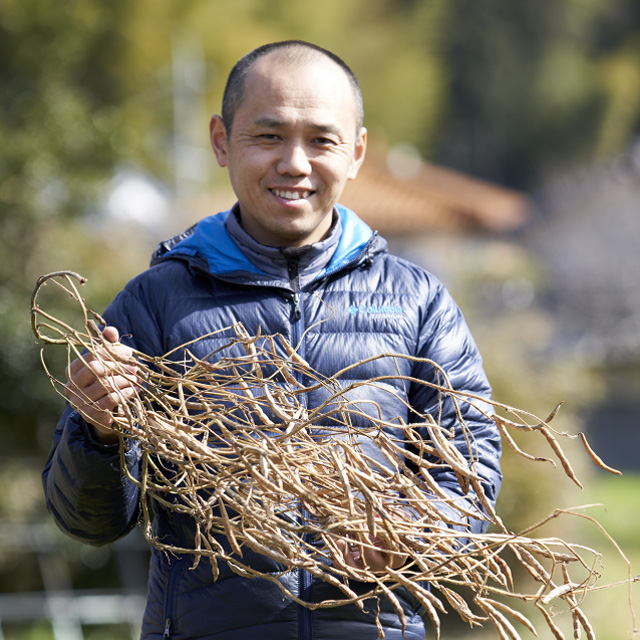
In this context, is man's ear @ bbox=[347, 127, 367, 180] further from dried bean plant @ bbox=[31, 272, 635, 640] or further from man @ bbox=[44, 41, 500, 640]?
dried bean plant @ bbox=[31, 272, 635, 640]

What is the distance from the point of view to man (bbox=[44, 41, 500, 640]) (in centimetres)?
170

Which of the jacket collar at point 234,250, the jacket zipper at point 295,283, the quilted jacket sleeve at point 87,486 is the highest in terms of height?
the jacket collar at point 234,250

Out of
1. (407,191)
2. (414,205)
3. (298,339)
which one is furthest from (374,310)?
(407,191)

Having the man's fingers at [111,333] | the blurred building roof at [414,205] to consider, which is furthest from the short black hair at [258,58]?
the blurred building roof at [414,205]

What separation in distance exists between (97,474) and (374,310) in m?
0.58

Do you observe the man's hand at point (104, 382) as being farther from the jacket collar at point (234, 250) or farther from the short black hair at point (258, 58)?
the short black hair at point (258, 58)

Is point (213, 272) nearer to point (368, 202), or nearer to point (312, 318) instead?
point (312, 318)

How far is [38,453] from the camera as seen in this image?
6.04 metres

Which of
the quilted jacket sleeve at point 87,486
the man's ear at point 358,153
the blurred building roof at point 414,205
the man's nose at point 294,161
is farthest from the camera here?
the blurred building roof at point 414,205

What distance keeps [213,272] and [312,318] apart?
0.20 metres

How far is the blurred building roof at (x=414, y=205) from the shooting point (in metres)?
22.1

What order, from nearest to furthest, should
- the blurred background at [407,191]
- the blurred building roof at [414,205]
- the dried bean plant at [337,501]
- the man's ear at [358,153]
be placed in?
the dried bean plant at [337,501] < the man's ear at [358,153] < the blurred background at [407,191] < the blurred building roof at [414,205]

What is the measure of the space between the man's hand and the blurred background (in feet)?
2.33

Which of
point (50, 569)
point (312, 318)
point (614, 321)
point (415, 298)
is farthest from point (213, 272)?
point (614, 321)
